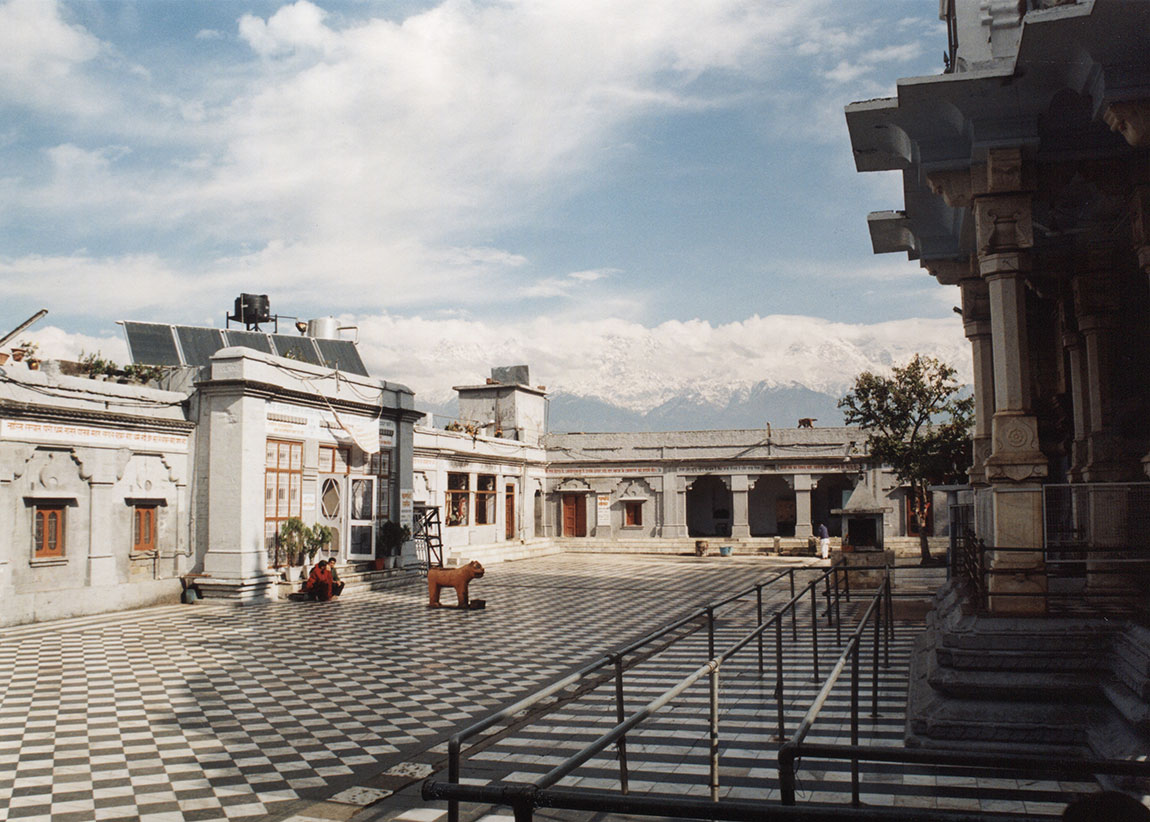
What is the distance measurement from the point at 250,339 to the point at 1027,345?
19.8 metres

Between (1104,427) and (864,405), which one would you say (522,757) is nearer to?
(1104,427)

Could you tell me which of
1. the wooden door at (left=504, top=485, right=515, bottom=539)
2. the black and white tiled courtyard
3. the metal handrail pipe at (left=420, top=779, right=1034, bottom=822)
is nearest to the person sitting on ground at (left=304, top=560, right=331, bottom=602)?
the black and white tiled courtyard

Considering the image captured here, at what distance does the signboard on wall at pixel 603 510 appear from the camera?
35875 mm

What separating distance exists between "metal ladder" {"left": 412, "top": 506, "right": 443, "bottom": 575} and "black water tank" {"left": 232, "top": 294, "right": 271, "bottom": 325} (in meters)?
8.44

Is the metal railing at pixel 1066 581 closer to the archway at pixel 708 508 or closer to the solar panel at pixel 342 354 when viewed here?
the solar panel at pixel 342 354

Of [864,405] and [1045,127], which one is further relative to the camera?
[864,405]

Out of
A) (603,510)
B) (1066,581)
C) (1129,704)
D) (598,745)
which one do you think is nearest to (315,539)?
A: (1066,581)

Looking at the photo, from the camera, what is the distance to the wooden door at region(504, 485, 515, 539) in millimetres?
32938

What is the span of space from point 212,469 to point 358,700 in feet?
31.4

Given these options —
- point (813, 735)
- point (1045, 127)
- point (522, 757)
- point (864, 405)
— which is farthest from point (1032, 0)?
point (864, 405)

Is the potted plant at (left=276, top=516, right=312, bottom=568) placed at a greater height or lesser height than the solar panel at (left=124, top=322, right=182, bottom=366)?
lesser

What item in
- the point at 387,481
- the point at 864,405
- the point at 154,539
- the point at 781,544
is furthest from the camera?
the point at 781,544

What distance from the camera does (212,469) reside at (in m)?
17.3

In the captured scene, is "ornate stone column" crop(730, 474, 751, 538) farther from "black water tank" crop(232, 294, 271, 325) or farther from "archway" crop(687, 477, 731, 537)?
"black water tank" crop(232, 294, 271, 325)
